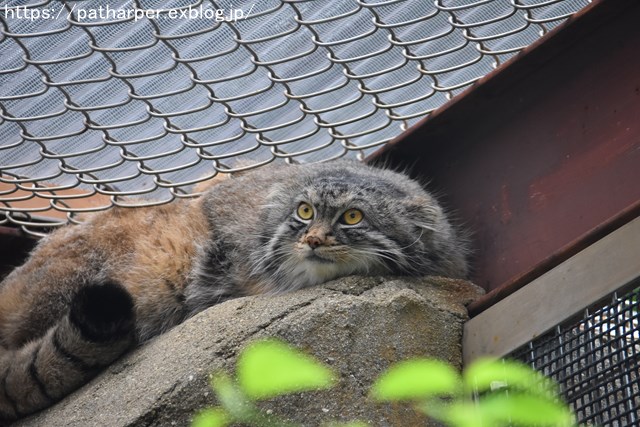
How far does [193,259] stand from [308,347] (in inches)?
48.2

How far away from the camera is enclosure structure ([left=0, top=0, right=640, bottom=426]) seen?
11.4 feet

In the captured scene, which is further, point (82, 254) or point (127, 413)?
point (82, 254)

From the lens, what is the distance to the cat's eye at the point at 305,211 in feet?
14.7

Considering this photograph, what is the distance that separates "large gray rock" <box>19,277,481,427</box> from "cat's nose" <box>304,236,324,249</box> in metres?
0.21

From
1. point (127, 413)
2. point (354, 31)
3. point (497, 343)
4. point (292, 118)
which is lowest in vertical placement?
point (497, 343)

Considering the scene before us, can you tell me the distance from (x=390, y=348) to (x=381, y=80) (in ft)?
4.44

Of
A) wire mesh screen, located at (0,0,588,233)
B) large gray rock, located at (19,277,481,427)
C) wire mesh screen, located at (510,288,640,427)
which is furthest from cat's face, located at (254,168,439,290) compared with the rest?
wire mesh screen, located at (510,288,640,427)

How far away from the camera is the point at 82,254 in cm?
476

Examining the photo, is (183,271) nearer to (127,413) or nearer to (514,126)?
(127,413)

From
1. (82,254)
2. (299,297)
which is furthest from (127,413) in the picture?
(82,254)

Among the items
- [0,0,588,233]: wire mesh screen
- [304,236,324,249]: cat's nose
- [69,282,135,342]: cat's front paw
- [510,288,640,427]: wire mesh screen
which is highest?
[0,0,588,233]: wire mesh screen

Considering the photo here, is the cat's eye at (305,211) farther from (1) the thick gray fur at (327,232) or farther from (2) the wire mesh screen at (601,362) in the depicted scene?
(2) the wire mesh screen at (601,362)

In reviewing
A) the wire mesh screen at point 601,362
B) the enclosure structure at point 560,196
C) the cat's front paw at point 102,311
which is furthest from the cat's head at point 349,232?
the wire mesh screen at point 601,362

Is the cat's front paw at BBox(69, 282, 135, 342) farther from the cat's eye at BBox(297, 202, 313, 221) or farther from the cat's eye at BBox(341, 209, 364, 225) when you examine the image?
the cat's eye at BBox(341, 209, 364, 225)
